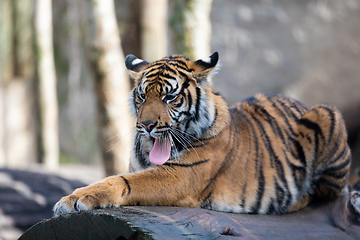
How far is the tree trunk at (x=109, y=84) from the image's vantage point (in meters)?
6.55

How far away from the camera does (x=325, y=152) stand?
3.98 meters

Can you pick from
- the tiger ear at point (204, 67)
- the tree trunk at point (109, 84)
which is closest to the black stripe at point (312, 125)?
the tiger ear at point (204, 67)

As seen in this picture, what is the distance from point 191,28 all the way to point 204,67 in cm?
319

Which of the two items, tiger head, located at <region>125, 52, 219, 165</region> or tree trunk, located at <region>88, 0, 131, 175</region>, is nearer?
tiger head, located at <region>125, 52, 219, 165</region>

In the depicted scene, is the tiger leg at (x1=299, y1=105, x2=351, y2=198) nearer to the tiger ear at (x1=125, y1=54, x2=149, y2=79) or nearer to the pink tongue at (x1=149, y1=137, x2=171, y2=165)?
the pink tongue at (x1=149, y1=137, x2=171, y2=165)

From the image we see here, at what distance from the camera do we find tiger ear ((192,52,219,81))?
139 inches

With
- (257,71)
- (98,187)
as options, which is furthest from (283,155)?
(257,71)

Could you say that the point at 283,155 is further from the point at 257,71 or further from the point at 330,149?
the point at 257,71

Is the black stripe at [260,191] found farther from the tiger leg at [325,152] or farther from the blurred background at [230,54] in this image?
the blurred background at [230,54]

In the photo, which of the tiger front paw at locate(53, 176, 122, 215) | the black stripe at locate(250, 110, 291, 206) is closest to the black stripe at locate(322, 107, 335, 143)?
the black stripe at locate(250, 110, 291, 206)

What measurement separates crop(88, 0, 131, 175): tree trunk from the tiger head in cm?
299

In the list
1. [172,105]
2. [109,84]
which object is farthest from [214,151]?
[109,84]

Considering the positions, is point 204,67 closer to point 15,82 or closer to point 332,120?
point 332,120

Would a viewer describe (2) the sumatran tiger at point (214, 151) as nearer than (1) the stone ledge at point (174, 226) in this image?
No
